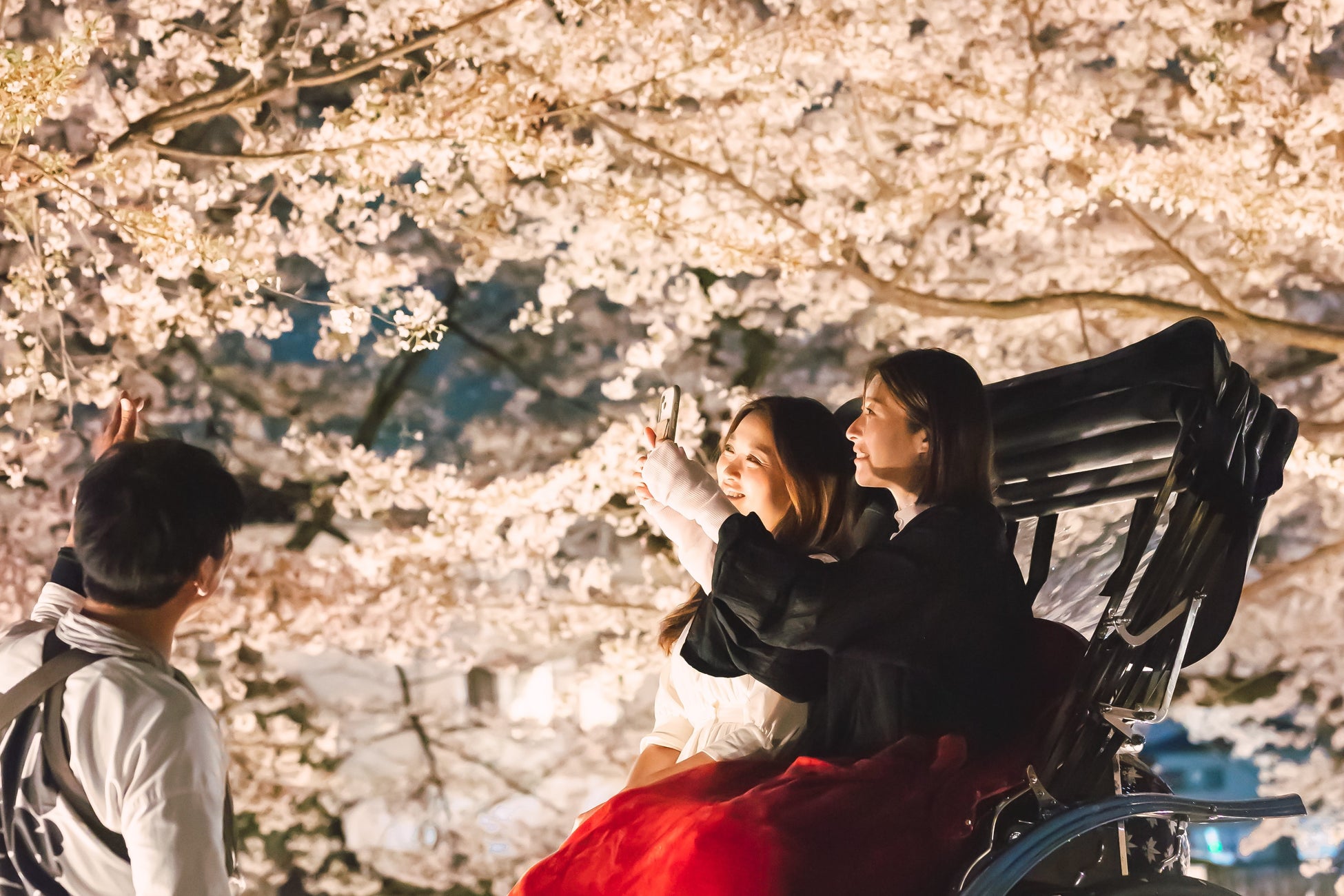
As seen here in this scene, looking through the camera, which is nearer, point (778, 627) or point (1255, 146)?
point (778, 627)

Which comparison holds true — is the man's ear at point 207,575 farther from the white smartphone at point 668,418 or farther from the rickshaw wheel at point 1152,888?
the rickshaw wheel at point 1152,888

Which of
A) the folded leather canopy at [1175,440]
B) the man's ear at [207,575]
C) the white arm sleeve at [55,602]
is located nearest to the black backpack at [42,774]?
the man's ear at [207,575]

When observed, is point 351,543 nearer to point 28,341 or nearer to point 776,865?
point 28,341

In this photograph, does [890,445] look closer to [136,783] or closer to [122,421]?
[136,783]

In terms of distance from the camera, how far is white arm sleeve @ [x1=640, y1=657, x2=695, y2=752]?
6.83 ft

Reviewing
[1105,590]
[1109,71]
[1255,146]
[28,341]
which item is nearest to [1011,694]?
[1105,590]

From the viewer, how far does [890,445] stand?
170cm

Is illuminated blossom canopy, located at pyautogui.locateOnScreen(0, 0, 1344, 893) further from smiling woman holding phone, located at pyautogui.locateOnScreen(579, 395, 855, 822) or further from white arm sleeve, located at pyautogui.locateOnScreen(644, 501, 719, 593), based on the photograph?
white arm sleeve, located at pyautogui.locateOnScreen(644, 501, 719, 593)

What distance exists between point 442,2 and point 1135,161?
246 cm

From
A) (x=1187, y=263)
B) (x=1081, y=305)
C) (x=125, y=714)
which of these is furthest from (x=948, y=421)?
(x=1187, y=263)

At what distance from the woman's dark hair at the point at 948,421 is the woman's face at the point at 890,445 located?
0.01 metres

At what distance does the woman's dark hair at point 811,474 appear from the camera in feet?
6.42

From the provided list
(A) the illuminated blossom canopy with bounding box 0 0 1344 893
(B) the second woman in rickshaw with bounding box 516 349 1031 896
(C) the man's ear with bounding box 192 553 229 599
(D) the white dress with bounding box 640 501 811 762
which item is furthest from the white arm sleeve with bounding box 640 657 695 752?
(A) the illuminated blossom canopy with bounding box 0 0 1344 893

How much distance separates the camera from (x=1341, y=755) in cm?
423
